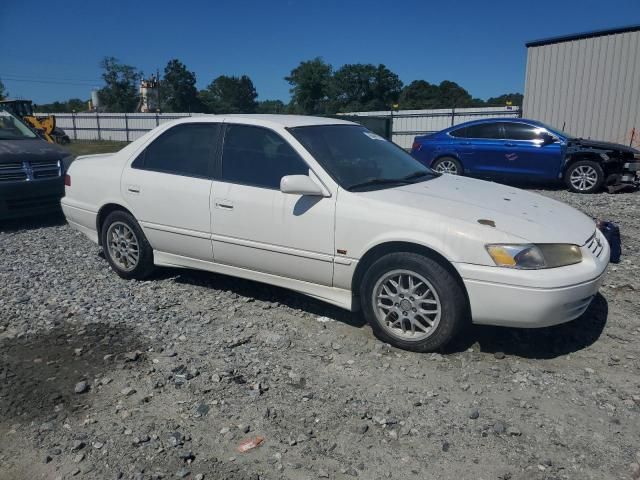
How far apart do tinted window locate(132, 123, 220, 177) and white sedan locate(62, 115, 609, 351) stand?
0.04ft

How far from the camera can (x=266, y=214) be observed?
13.4ft

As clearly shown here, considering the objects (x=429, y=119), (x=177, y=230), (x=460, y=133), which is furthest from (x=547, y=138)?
(x=429, y=119)

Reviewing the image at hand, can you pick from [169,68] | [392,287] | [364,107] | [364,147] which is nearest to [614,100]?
[364,147]

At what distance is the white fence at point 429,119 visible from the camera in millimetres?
20359

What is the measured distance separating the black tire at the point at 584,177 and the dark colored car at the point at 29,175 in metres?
9.18

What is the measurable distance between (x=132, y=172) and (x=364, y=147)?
221cm

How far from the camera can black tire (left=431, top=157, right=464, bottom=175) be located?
38.7ft

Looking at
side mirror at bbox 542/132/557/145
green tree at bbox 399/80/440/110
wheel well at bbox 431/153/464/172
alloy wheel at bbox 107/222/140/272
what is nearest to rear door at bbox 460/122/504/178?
wheel well at bbox 431/153/464/172

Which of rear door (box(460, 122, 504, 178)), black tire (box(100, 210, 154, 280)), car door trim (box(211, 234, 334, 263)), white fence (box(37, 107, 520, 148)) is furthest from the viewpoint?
white fence (box(37, 107, 520, 148))

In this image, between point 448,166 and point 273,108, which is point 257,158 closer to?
point 448,166

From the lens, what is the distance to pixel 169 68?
80.1 meters

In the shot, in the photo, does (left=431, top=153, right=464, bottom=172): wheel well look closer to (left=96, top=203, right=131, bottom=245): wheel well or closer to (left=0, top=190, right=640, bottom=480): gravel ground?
(left=0, top=190, right=640, bottom=480): gravel ground

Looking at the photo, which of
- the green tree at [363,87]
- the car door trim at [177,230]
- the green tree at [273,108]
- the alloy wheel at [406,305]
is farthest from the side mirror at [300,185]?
the green tree at [363,87]

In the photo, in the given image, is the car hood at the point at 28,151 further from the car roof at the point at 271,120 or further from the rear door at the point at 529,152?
the rear door at the point at 529,152
